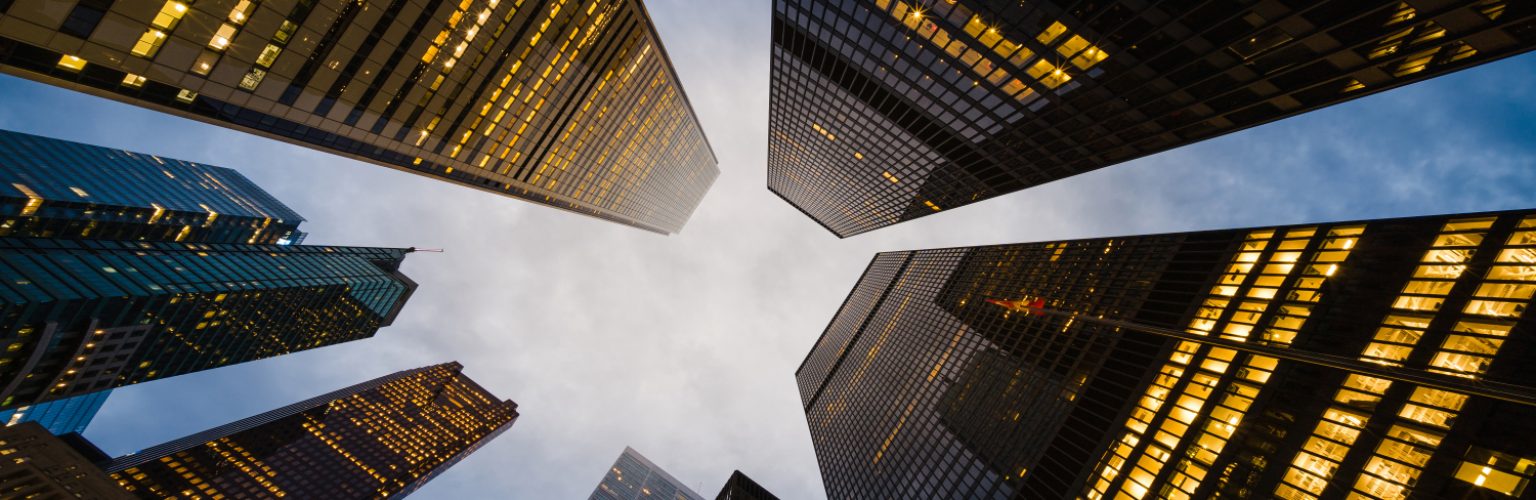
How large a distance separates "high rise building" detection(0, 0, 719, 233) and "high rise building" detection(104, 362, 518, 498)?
117 metres

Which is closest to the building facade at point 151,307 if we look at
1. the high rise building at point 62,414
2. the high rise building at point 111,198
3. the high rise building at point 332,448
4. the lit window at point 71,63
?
the high rise building at point 111,198

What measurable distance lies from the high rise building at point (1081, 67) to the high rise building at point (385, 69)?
23016mm

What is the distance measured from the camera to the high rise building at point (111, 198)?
2840 inches

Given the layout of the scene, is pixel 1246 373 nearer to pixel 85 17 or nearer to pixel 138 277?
pixel 85 17

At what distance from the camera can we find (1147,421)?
1893 inches

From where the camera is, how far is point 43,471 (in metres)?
71.2

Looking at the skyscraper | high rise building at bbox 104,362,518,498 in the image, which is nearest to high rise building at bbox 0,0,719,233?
the skyscraper

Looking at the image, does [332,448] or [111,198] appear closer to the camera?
[111,198]

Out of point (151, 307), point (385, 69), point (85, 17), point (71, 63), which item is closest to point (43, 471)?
point (151, 307)

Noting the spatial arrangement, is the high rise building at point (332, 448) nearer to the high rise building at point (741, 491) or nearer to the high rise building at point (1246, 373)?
the high rise building at point (741, 491)

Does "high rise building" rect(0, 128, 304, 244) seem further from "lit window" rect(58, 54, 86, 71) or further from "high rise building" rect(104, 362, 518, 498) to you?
"lit window" rect(58, 54, 86, 71)

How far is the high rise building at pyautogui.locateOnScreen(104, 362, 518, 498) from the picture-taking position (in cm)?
11681

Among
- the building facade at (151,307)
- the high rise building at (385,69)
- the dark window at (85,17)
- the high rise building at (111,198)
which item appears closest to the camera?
the dark window at (85,17)

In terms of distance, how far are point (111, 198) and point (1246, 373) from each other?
493 feet
